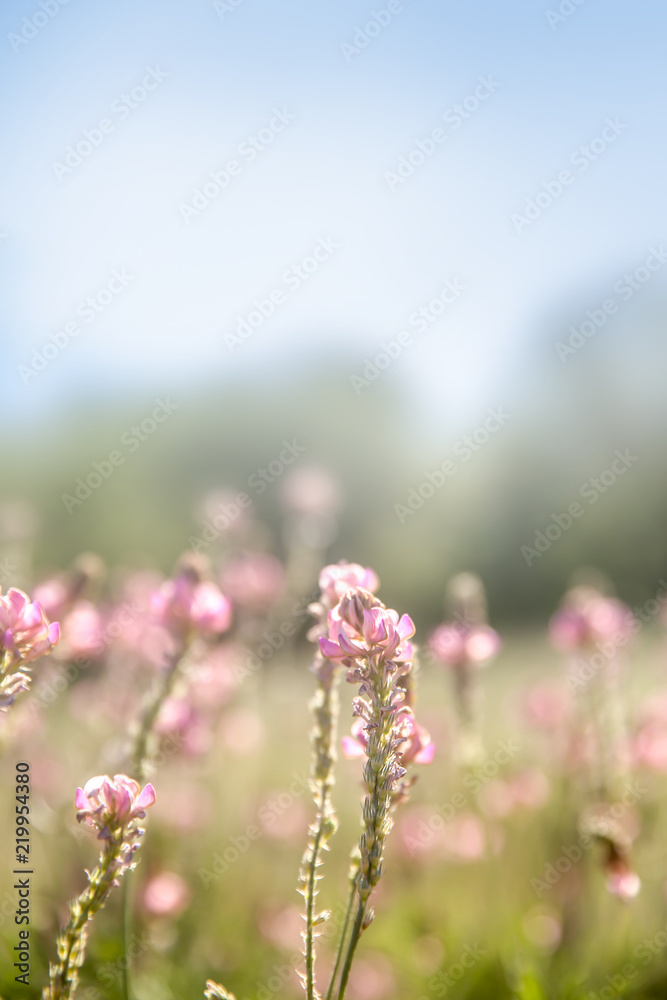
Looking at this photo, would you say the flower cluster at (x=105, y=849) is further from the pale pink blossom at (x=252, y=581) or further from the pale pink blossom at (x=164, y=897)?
the pale pink blossom at (x=252, y=581)

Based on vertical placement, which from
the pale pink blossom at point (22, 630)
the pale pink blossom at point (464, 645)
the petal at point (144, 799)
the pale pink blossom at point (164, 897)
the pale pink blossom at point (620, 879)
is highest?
the pale pink blossom at point (464, 645)

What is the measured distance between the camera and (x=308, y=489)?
471 cm

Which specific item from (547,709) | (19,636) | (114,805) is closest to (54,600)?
(19,636)

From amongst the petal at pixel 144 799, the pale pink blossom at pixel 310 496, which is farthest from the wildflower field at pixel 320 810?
the pale pink blossom at pixel 310 496

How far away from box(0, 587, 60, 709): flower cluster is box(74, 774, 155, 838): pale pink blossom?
0.22 m

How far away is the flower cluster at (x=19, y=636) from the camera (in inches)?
50.8

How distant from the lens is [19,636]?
131 cm

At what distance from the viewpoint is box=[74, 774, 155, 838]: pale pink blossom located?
4.11 ft

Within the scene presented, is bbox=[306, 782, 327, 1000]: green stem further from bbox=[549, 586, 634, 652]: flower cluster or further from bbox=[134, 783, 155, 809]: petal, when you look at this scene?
bbox=[549, 586, 634, 652]: flower cluster

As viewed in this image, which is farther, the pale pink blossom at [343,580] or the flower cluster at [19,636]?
the pale pink blossom at [343,580]

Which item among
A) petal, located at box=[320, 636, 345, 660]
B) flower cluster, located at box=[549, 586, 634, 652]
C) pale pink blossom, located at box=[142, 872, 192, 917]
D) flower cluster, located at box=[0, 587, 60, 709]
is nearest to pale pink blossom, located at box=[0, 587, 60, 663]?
flower cluster, located at box=[0, 587, 60, 709]

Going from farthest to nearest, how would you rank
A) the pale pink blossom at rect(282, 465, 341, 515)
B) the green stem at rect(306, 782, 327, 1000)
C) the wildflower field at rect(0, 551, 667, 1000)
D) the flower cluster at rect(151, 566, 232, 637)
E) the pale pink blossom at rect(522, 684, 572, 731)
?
the pale pink blossom at rect(282, 465, 341, 515) → the pale pink blossom at rect(522, 684, 572, 731) → the flower cluster at rect(151, 566, 232, 637) → the wildflower field at rect(0, 551, 667, 1000) → the green stem at rect(306, 782, 327, 1000)

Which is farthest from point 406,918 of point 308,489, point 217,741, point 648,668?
point 648,668

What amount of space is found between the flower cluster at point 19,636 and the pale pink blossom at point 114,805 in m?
0.22
